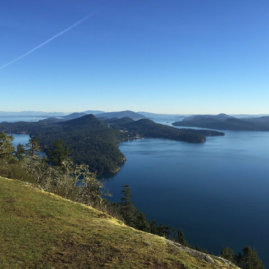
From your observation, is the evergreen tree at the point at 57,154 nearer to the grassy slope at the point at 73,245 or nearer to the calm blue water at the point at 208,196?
the calm blue water at the point at 208,196

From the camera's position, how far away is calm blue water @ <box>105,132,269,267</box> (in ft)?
137

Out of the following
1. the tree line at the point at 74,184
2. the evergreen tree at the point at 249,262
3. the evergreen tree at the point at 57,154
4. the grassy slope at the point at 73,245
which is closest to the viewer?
the grassy slope at the point at 73,245

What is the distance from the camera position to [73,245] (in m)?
9.56

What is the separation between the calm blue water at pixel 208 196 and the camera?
41.9 metres

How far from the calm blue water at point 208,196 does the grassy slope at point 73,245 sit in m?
33.5

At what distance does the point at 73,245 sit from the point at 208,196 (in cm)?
5803

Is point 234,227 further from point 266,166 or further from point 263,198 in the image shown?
point 266,166

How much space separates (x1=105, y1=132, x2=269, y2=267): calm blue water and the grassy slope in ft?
110

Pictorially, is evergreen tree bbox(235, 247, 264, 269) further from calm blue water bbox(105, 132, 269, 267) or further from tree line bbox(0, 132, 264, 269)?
calm blue water bbox(105, 132, 269, 267)

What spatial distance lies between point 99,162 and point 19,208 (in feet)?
293

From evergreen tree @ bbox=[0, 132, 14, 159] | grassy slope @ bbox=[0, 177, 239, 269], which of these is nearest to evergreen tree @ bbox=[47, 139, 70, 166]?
evergreen tree @ bbox=[0, 132, 14, 159]

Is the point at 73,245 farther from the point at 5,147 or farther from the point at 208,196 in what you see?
the point at 208,196

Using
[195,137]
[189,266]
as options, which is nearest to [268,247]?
[189,266]

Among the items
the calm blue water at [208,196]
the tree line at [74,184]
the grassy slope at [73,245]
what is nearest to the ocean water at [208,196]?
the calm blue water at [208,196]
